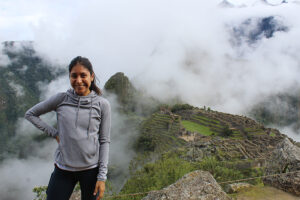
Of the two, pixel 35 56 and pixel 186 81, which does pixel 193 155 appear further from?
pixel 35 56

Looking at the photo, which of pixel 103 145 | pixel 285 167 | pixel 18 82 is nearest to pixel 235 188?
pixel 285 167

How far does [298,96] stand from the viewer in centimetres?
9038

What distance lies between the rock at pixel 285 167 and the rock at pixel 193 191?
1.86 meters

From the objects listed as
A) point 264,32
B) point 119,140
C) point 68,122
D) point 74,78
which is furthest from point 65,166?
point 264,32

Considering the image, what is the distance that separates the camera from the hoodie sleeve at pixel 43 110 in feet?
5.53

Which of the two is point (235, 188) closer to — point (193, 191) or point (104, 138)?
point (193, 191)

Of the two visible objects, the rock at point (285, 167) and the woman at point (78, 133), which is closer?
the woman at point (78, 133)

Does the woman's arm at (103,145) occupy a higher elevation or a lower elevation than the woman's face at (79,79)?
lower

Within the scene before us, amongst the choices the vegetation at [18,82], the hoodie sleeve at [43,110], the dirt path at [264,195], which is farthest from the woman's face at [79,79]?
the vegetation at [18,82]

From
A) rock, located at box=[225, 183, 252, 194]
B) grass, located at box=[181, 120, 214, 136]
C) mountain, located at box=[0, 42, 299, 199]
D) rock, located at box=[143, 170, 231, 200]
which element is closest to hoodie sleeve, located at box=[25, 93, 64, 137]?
rock, located at box=[143, 170, 231, 200]

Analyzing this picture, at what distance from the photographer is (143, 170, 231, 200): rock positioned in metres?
2.62

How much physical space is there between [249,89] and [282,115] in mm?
22797

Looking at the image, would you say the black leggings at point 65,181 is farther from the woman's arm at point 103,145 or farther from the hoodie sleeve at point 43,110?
the hoodie sleeve at point 43,110

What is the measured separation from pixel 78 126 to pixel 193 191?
1.88 meters
